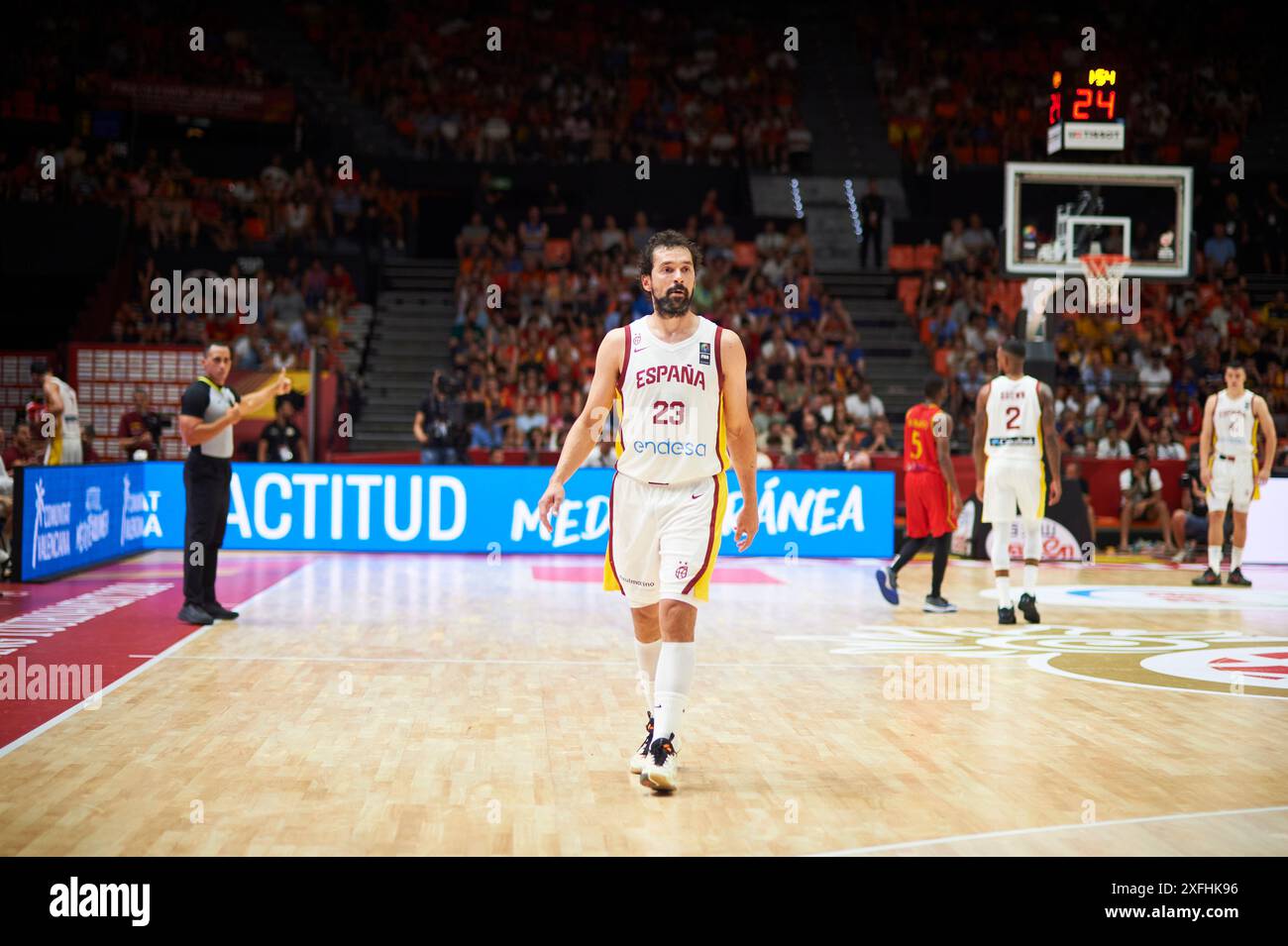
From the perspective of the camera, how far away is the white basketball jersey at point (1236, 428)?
44.1 ft

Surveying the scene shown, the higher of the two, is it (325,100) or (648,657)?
(325,100)

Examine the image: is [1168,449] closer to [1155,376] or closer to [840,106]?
[1155,376]

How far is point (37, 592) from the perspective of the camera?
11305mm

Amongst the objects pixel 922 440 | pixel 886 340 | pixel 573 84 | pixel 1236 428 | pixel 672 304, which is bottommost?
pixel 922 440

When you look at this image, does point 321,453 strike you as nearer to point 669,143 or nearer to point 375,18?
point 669,143

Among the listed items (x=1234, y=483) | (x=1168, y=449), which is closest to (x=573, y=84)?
(x=1168, y=449)

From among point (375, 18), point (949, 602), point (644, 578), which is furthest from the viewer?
point (375, 18)

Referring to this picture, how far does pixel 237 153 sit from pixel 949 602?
710 inches

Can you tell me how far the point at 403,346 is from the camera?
23484mm

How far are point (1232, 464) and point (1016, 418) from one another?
15.2 ft

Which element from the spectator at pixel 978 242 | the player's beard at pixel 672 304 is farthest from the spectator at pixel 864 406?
the player's beard at pixel 672 304

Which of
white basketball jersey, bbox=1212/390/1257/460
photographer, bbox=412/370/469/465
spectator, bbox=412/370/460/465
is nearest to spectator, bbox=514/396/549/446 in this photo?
photographer, bbox=412/370/469/465

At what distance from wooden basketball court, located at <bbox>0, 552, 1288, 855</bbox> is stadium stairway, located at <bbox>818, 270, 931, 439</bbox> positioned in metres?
11.9
